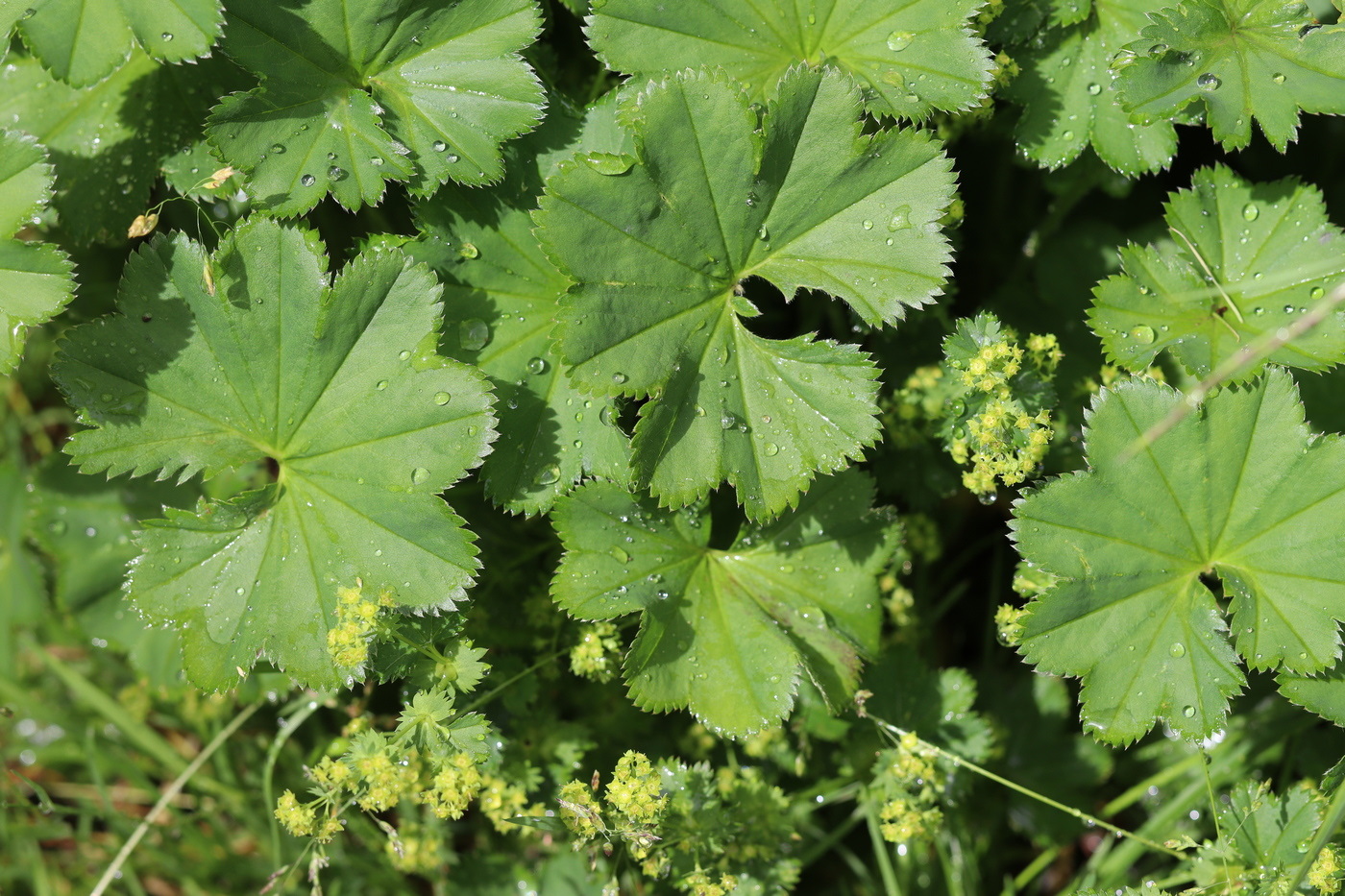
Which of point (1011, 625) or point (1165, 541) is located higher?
point (1165, 541)

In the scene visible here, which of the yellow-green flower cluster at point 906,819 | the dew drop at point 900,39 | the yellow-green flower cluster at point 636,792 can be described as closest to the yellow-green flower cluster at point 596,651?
the yellow-green flower cluster at point 636,792

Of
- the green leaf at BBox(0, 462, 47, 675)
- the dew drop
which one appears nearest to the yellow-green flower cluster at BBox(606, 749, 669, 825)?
the dew drop

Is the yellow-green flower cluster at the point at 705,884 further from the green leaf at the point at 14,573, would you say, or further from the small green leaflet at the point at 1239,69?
the green leaf at the point at 14,573

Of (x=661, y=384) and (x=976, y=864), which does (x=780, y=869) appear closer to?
(x=976, y=864)

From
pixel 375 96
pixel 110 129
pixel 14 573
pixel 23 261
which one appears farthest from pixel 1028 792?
pixel 14 573

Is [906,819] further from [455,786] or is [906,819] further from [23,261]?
[23,261]

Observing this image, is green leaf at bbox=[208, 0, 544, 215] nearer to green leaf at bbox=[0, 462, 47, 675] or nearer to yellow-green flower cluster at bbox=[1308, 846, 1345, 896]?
green leaf at bbox=[0, 462, 47, 675]
